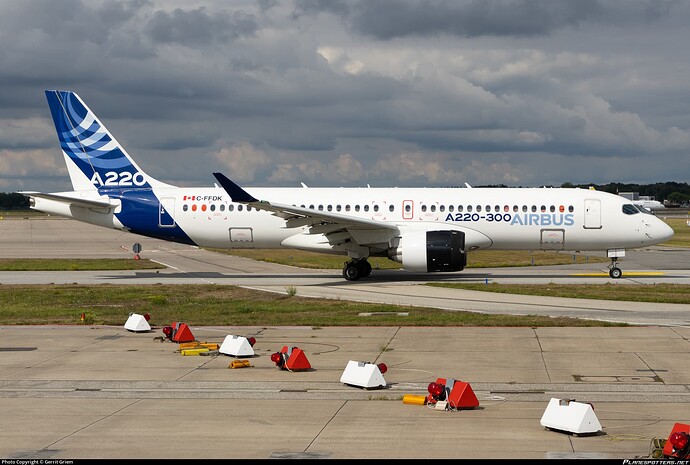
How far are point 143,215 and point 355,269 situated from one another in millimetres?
9410

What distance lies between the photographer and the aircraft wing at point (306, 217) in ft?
105

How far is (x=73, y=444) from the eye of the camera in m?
10.6

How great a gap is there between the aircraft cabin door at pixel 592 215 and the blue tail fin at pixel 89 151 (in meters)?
18.4

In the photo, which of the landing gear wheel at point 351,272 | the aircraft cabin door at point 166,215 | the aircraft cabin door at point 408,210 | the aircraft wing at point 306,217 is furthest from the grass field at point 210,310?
the aircraft cabin door at point 408,210

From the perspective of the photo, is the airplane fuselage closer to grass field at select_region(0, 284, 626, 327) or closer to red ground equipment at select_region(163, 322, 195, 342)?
grass field at select_region(0, 284, 626, 327)

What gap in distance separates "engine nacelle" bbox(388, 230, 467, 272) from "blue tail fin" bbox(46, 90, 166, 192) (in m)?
11.9

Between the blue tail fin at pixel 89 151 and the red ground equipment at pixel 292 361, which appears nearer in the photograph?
the red ground equipment at pixel 292 361

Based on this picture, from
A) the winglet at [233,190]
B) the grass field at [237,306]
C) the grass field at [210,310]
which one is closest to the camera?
the grass field at [210,310]

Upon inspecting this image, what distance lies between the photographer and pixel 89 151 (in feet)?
124

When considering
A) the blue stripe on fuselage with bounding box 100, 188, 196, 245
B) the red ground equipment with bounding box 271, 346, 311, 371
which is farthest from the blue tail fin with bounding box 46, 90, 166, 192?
the red ground equipment with bounding box 271, 346, 311, 371

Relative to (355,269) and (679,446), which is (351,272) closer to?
(355,269)
